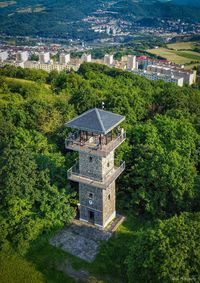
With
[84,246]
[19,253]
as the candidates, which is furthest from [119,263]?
[19,253]

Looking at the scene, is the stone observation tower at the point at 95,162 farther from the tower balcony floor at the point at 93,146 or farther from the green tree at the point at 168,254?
the green tree at the point at 168,254

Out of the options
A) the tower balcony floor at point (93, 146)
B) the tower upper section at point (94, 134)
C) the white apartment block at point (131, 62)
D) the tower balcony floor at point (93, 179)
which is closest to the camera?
the tower upper section at point (94, 134)

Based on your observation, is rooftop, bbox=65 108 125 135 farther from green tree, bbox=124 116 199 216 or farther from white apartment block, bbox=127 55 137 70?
white apartment block, bbox=127 55 137 70

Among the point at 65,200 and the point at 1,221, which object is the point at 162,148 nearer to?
the point at 65,200

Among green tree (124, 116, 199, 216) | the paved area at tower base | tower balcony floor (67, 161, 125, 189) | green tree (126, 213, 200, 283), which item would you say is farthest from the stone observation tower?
green tree (126, 213, 200, 283)

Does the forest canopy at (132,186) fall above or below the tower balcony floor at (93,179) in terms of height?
below

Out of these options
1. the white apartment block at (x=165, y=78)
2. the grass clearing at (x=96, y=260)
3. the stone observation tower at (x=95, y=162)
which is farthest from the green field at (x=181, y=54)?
the grass clearing at (x=96, y=260)

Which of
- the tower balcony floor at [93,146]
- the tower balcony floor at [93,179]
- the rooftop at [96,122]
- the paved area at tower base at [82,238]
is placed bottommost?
the paved area at tower base at [82,238]

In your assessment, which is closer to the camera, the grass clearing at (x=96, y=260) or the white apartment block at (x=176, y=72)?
the grass clearing at (x=96, y=260)
